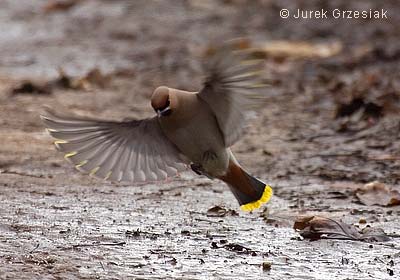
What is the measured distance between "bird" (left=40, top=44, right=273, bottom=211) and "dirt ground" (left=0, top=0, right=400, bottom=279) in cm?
26

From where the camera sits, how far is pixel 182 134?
5.24 meters

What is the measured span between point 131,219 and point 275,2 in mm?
9467

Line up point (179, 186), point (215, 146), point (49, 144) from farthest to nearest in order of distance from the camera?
point (49, 144) < point (179, 186) < point (215, 146)

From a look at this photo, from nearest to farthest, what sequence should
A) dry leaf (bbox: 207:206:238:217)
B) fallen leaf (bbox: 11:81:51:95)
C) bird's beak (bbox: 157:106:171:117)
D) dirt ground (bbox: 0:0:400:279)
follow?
dirt ground (bbox: 0:0:400:279) < bird's beak (bbox: 157:106:171:117) < dry leaf (bbox: 207:206:238:217) < fallen leaf (bbox: 11:81:51:95)

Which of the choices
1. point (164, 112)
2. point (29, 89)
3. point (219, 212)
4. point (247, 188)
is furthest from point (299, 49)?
point (164, 112)

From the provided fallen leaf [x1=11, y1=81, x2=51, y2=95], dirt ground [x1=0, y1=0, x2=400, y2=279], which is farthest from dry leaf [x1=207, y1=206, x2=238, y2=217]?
fallen leaf [x1=11, y1=81, x2=51, y2=95]

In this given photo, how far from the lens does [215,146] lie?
524 centimetres

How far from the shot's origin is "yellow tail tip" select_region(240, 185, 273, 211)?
17.8 ft

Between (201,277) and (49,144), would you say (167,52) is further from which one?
(201,277)

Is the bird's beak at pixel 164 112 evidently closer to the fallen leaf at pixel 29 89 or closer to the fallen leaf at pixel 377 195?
the fallen leaf at pixel 377 195

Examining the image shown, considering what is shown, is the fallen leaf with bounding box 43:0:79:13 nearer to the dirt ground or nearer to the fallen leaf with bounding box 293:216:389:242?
the dirt ground

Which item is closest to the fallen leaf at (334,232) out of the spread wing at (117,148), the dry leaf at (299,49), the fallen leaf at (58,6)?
the spread wing at (117,148)

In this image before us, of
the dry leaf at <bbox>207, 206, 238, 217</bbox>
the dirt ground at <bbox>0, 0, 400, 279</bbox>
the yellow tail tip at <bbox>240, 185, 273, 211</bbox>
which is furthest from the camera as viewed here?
the dry leaf at <bbox>207, 206, 238, 217</bbox>

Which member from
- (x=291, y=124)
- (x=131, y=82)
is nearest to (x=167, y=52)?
(x=131, y=82)
